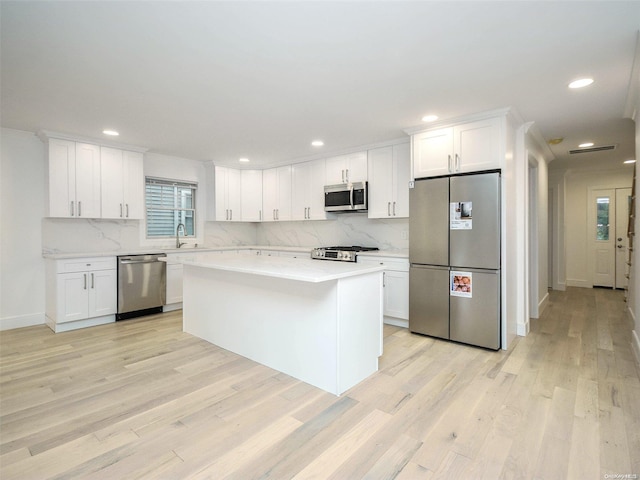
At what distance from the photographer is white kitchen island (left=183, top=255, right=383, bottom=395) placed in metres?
2.48

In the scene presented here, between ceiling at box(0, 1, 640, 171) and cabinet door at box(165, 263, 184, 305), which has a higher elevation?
ceiling at box(0, 1, 640, 171)

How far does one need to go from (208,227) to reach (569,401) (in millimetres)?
5439

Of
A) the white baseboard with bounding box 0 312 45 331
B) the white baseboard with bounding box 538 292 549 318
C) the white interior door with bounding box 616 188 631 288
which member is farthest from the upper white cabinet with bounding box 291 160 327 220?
the white interior door with bounding box 616 188 631 288

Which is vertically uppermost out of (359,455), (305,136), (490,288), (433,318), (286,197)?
(305,136)

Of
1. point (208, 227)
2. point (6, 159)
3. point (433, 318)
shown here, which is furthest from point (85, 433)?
point (208, 227)

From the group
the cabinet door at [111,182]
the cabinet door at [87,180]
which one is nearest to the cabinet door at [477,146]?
the cabinet door at [111,182]

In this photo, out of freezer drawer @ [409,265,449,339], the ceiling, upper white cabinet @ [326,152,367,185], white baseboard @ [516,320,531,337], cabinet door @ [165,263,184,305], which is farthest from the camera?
cabinet door @ [165,263,184,305]

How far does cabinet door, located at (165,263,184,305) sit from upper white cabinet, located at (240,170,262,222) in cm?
154

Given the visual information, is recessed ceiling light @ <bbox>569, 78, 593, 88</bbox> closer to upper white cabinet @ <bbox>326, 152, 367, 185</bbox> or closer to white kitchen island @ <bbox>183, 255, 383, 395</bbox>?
white kitchen island @ <bbox>183, 255, 383, 395</bbox>

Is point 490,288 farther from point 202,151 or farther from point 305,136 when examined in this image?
point 202,151

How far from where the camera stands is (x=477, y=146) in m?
3.46

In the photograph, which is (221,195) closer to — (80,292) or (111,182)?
(111,182)

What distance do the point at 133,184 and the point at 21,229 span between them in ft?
4.53

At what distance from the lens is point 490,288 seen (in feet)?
11.0
